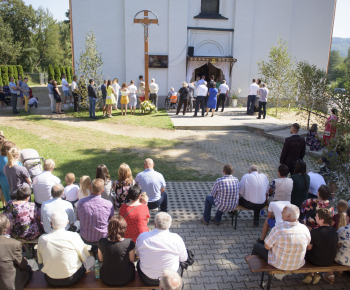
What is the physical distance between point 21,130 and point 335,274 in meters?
11.6

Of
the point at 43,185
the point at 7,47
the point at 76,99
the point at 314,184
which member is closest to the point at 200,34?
the point at 76,99

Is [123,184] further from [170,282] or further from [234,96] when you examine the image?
[234,96]

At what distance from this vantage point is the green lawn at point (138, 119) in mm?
13688

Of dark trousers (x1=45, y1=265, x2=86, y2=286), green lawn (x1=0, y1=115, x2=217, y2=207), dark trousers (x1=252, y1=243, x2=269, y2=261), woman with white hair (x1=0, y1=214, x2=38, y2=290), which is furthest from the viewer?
green lawn (x1=0, y1=115, x2=217, y2=207)

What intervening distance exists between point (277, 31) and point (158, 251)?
18.5 metres

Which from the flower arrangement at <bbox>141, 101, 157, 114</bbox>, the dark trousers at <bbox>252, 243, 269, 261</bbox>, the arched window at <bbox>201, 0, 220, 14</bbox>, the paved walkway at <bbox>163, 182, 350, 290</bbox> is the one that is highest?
the arched window at <bbox>201, 0, 220, 14</bbox>

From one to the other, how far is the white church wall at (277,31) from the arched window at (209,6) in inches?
49.9

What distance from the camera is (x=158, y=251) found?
Answer: 11.4 ft

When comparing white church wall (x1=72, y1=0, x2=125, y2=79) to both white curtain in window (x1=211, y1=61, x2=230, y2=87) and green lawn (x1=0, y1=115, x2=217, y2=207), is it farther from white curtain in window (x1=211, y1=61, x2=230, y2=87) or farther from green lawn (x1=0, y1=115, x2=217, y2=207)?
green lawn (x1=0, y1=115, x2=217, y2=207)

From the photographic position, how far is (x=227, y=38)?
18500mm

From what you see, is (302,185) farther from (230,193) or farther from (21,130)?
(21,130)

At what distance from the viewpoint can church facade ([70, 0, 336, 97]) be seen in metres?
17.2

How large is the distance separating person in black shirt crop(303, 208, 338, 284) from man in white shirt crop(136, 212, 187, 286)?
1761 millimetres

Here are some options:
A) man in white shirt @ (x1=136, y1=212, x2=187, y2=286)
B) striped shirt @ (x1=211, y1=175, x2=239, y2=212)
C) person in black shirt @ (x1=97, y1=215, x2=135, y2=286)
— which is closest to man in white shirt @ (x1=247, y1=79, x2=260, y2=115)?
striped shirt @ (x1=211, y1=175, x2=239, y2=212)
